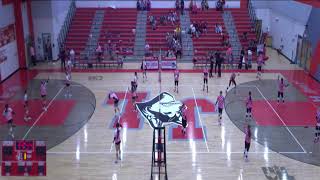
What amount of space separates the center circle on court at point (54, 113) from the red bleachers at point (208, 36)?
12.9 metres

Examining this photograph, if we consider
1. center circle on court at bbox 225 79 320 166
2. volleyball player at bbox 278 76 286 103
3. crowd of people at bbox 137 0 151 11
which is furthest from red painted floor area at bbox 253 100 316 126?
crowd of people at bbox 137 0 151 11

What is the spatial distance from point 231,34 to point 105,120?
20800 millimetres

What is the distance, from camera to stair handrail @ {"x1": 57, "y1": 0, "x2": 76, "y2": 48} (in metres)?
38.2

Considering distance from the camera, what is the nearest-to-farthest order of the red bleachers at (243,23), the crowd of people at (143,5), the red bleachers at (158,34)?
1. the red bleachers at (158,34)
2. the red bleachers at (243,23)
3. the crowd of people at (143,5)

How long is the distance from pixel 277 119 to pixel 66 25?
79.3 feet

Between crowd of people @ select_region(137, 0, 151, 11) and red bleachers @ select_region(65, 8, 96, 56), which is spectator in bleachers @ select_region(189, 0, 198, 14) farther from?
red bleachers @ select_region(65, 8, 96, 56)

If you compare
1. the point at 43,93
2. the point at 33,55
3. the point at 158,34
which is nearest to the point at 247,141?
the point at 43,93

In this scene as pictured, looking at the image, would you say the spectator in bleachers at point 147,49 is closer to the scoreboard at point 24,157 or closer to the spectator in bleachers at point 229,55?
the spectator in bleachers at point 229,55

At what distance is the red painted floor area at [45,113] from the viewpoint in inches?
893

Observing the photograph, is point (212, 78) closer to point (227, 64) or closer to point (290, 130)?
point (227, 64)

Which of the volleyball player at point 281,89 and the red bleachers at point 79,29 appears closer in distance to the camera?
the volleyball player at point 281,89

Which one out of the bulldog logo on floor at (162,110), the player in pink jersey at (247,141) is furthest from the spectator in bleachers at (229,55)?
the player in pink jersey at (247,141)

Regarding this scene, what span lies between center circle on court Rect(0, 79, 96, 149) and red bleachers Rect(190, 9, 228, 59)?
12.9 meters

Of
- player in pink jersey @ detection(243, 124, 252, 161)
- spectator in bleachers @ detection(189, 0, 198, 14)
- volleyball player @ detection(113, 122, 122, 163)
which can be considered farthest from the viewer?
spectator in bleachers @ detection(189, 0, 198, 14)
